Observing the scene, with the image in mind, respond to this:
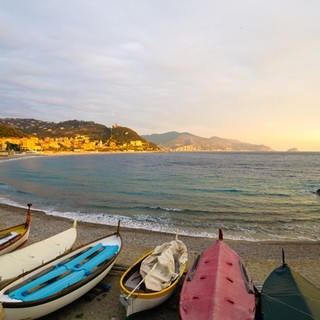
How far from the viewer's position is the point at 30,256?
10.4m

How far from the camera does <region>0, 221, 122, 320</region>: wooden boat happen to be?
23.5ft

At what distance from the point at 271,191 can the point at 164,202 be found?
17417 millimetres

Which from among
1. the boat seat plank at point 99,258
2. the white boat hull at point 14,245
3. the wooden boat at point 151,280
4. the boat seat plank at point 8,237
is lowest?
the white boat hull at point 14,245

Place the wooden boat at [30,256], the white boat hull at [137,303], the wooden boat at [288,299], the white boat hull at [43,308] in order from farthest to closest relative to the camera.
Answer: the wooden boat at [30,256]
the white boat hull at [137,303]
the white boat hull at [43,308]
the wooden boat at [288,299]

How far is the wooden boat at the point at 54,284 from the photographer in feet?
23.5

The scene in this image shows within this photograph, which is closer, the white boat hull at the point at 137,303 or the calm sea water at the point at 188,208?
the white boat hull at the point at 137,303

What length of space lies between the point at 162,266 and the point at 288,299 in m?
3.68

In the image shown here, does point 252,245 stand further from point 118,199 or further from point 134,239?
point 118,199

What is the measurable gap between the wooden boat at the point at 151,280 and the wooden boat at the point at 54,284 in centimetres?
126

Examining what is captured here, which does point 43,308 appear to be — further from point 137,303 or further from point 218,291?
point 218,291

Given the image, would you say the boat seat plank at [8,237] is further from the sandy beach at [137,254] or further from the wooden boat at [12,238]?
the sandy beach at [137,254]

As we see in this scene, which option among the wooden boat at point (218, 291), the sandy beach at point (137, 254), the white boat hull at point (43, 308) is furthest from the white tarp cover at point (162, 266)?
the white boat hull at point (43, 308)

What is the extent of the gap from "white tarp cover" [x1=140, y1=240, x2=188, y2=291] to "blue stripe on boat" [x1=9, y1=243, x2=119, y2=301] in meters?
1.89

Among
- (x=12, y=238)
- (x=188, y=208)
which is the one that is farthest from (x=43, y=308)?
(x=188, y=208)
